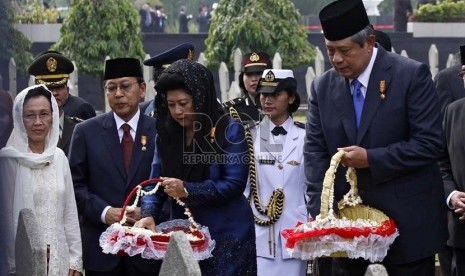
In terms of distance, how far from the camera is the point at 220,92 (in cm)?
2827

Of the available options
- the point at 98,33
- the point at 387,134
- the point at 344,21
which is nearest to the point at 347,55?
the point at 344,21

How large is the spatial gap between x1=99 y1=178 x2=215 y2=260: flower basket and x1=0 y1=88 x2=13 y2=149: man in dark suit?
4.67 ft

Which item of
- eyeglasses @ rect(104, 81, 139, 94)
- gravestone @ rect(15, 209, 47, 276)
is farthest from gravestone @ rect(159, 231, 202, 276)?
eyeglasses @ rect(104, 81, 139, 94)

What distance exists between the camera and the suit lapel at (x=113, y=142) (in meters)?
8.19

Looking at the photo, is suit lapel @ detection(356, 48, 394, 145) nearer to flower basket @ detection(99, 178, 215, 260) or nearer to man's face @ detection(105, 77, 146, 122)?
flower basket @ detection(99, 178, 215, 260)

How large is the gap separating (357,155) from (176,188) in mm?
965

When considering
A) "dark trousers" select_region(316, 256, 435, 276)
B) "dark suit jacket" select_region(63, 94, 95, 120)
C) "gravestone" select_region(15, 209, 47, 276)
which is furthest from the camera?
"dark suit jacket" select_region(63, 94, 95, 120)

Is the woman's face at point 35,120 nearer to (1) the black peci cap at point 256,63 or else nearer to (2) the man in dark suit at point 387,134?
(2) the man in dark suit at point 387,134

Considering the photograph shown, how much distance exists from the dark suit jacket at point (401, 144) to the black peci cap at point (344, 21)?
0.25 m

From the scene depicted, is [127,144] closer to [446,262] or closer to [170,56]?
[170,56]

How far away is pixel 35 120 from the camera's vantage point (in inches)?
307

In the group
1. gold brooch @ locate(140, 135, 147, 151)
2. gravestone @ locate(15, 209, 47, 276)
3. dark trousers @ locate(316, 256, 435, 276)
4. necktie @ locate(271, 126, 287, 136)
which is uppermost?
gold brooch @ locate(140, 135, 147, 151)

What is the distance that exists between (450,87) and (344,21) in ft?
9.62

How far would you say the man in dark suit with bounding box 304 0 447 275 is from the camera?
6.96 m
